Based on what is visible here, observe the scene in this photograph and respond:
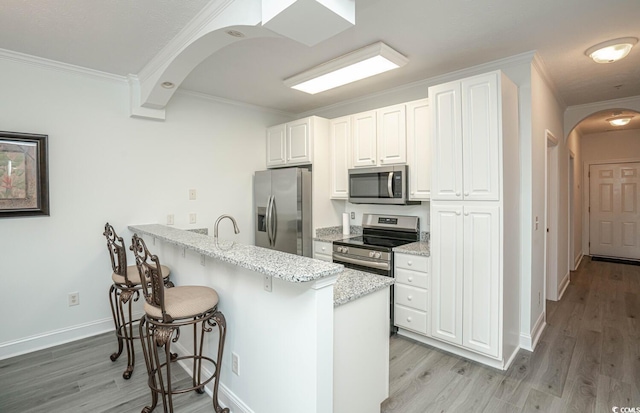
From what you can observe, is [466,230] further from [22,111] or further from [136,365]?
[22,111]

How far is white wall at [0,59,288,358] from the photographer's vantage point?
109 inches

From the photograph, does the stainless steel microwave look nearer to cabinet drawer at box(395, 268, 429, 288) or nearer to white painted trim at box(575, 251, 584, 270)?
cabinet drawer at box(395, 268, 429, 288)

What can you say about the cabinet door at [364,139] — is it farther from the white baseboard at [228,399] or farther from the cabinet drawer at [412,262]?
the white baseboard at [228,399]

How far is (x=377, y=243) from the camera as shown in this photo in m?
3.36

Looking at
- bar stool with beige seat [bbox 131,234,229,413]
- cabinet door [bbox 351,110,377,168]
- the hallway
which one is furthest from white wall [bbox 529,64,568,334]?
bar stool with beige seat [bbox 131,234,229,413]

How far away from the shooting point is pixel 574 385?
232 cm

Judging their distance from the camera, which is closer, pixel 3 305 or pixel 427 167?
pixel 3 305

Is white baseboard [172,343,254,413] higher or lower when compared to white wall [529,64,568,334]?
lower

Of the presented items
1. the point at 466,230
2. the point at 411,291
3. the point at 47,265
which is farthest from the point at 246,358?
the point at 47,265

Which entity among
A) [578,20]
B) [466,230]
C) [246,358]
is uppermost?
[578,20]

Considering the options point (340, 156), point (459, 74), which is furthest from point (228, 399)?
point (459, 74)

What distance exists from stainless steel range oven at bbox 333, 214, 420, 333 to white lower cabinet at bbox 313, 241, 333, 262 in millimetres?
85

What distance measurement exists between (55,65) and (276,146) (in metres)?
2.33

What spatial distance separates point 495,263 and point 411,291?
2.62 feet
